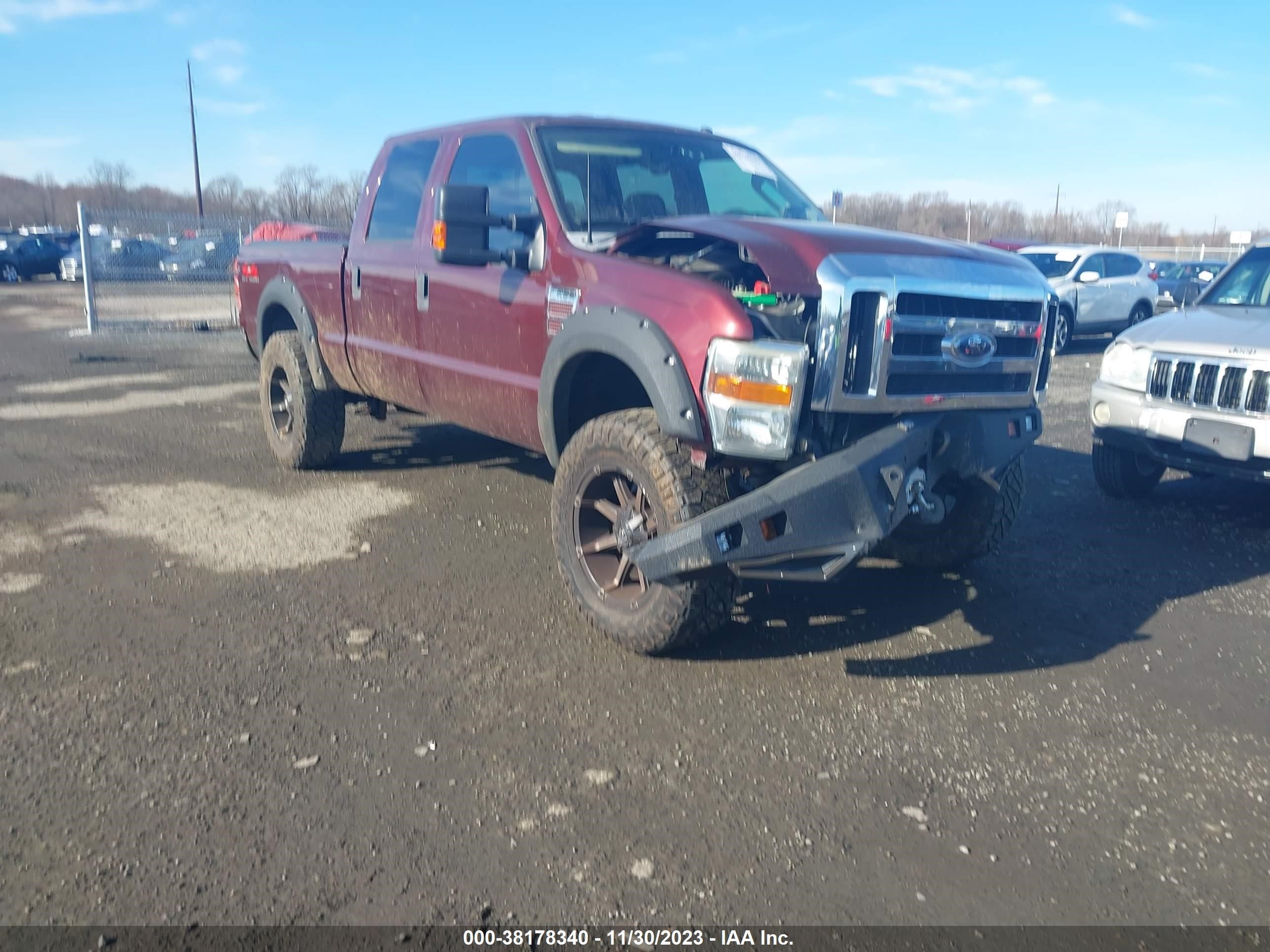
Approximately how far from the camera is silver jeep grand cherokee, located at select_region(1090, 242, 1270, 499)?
5.39m

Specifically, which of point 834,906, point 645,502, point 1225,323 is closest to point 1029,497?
point 1225,323

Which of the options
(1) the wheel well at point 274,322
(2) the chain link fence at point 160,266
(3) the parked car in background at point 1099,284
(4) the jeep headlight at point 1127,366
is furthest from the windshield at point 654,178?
(2) the chain link fence at point 160,266

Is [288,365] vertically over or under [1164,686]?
over

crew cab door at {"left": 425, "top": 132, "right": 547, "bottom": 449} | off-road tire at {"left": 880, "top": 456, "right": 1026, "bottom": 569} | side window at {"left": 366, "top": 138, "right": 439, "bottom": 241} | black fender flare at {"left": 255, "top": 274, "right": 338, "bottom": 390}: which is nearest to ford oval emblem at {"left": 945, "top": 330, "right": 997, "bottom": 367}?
off-road tire at {"left": 880, "top": 456, "right": 1026, "bottom": 569}

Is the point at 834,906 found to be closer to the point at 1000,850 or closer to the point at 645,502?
the point at 1000,850

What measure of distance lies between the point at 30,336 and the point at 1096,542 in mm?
15547

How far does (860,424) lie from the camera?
12.4 ft

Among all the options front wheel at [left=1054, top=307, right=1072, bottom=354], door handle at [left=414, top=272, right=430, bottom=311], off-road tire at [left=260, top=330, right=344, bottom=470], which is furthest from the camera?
front wheel at [left=1054, top=307, right=1072, bottom=354]

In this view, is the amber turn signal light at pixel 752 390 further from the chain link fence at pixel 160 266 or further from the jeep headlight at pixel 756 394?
the chain link fence at pixel 160 266

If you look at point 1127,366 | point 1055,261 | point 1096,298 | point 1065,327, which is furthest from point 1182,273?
point 1127,366

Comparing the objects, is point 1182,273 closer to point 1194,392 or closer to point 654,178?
point 1194,392

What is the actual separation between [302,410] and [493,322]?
2.31 meters

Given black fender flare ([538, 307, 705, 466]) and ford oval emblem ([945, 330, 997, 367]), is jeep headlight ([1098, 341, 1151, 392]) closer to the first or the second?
ford oval emblem ([945, 330, 997, 367])

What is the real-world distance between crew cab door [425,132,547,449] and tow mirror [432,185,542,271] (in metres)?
0.07
